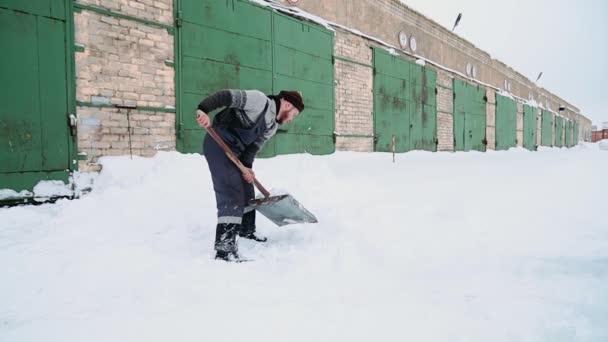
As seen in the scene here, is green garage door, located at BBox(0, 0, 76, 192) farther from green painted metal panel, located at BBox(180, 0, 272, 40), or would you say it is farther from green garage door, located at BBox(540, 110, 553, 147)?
green garage door, located at BBox(540, 110, 553, 147)

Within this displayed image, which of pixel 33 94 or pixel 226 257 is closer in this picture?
pixel 226 257

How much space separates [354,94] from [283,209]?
600cm

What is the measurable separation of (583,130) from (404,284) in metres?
50.1

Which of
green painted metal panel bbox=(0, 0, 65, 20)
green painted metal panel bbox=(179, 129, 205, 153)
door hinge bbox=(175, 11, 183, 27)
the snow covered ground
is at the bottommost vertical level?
the snow covered ground

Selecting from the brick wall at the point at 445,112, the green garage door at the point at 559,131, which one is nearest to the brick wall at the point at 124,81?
the brick wall at the point at 445,112

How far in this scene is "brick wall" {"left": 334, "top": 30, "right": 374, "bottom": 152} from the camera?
25.9 feet

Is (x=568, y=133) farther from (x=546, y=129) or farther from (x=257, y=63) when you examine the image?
(x=257, y=63)

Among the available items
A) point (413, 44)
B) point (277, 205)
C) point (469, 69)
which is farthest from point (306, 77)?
point (469, 69)

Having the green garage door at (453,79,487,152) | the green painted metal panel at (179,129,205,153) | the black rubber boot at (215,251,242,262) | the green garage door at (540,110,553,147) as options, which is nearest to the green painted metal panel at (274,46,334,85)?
the green painted metal panel at (179,129,205,153)

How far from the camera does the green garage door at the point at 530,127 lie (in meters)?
20.0

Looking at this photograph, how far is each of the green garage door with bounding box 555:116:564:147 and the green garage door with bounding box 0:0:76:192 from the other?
31.9m

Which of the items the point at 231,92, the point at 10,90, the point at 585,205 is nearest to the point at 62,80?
the point at 10,90

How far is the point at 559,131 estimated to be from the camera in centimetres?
2797

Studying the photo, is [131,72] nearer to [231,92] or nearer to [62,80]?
[62,80]
